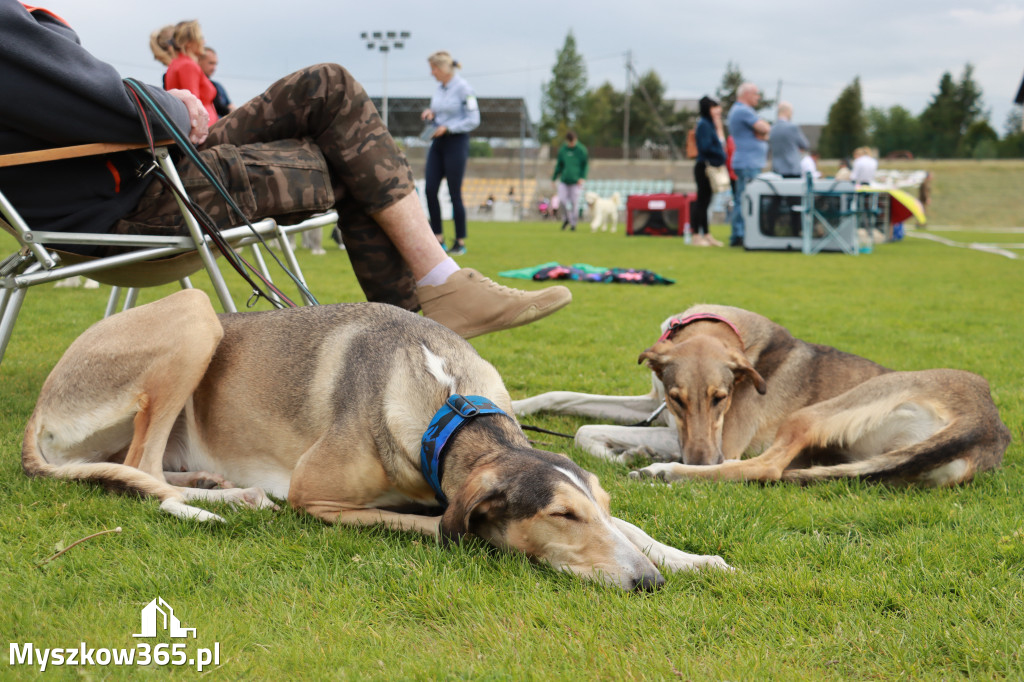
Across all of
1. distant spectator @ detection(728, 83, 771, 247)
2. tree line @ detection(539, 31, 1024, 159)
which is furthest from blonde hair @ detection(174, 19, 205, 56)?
tree line @ detection(539, 31, 1024, 159)

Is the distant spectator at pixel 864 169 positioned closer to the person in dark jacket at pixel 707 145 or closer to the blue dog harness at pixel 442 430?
the person in dark jacket at pixel 707 145

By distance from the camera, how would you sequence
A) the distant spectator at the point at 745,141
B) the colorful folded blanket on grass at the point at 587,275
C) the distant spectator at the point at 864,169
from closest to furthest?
the colorful folded blanket on grass at the point at 587,275, the distant spectator at the point at 745,141, the distant spectator at the point at 864,169

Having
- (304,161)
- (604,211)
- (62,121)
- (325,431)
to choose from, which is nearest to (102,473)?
(325,431)

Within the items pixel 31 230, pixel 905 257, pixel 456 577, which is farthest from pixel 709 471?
pixel 905 257

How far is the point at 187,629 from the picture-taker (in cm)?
223

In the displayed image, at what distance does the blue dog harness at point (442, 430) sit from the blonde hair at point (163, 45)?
29.1 feet

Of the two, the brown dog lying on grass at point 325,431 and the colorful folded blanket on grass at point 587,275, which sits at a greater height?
the brown dog lying on grass at point 325,431

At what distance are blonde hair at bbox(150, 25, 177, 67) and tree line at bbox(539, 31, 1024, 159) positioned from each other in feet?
245

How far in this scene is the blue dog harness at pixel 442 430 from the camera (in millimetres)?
2824

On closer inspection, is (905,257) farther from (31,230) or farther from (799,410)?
(31,230)

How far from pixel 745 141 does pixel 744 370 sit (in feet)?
50.2

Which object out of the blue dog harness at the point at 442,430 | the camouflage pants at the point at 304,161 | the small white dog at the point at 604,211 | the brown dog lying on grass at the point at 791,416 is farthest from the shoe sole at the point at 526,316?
the small white dog at the point at 604,211

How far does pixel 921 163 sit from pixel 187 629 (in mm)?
80292

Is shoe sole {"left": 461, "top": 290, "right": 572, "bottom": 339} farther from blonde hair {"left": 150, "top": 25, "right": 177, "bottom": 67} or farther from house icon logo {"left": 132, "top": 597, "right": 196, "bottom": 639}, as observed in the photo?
blonde hair {"left": 150, "top": 25, "right": 177, "bottom": 67}
